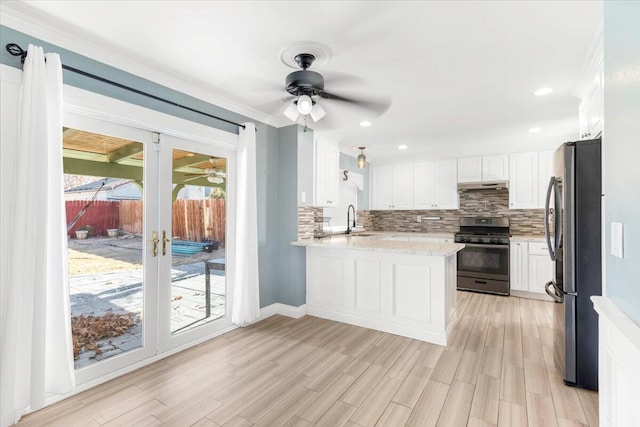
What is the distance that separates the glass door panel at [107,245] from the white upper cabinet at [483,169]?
192 inches

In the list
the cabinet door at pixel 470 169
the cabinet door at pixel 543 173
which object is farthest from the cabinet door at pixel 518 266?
the cabinet door at pixel 470 169

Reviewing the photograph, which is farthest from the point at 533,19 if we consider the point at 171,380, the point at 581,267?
the point at 171,380

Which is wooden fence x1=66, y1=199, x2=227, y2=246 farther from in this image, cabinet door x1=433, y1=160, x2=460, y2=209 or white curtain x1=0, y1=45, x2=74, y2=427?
cabinet door x1=433, y1=160, x2=460, y2=209

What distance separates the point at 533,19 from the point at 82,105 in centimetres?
304

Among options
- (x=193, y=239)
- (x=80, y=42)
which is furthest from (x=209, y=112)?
(x=193, y=239)

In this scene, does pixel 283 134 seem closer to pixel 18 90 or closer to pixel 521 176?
pixel 18 90

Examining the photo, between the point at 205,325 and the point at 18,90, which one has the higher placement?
the point at 18,90

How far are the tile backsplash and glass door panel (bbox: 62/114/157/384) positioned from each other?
1.96 metres

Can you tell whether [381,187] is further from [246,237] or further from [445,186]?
[246,237]

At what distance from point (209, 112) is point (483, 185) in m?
4.55

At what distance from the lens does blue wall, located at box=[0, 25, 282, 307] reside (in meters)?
2.04

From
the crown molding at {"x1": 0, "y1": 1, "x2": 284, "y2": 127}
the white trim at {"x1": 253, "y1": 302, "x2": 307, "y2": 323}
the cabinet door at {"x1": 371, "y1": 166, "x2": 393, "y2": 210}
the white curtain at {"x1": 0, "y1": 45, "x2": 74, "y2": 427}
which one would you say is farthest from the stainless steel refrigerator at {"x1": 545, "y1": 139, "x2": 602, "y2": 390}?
the cabinet door at {"x1": 371, "y1": 166, "x2": 393, "y2": 210}

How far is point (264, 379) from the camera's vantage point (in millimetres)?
2357

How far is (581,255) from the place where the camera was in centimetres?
217
